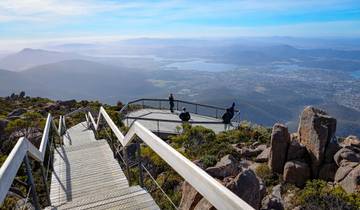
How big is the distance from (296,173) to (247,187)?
531 centimetres

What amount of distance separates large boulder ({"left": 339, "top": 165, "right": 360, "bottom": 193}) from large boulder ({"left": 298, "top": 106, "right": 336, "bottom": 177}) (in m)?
1.75

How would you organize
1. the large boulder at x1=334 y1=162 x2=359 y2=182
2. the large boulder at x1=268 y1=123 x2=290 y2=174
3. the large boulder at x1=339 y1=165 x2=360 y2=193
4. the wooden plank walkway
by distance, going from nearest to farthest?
the wooden plank walkway < the large boulder at x1=339 y1=165 x2=360 y2=193 < the large boulder at x1=334 y1=162 x2=359 y2=182 < the large boulder at x1=268 y1=123 x2=290 y2=174

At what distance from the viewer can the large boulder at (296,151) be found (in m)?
11.3

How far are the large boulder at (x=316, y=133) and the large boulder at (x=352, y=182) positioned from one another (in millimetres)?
1750

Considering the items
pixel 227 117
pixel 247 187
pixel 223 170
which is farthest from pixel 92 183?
pixel 227 117

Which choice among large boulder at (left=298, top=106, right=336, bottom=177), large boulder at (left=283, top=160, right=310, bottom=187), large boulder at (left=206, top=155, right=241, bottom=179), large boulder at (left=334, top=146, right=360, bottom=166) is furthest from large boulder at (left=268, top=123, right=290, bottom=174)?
large boulder at (left=206, top=155, right=241, bottom=179)

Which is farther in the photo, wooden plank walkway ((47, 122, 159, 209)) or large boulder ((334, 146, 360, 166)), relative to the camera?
large boulder ((334, 146, 360, 166))

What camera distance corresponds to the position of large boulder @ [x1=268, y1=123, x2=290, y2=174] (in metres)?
11.1

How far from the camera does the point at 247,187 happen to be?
5.84 m

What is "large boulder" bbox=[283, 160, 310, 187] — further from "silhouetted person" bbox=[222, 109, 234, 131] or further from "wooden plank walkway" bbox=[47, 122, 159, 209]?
"silhouetted person" bbox=[222, 109, 234, 131]

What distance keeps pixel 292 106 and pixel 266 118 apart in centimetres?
4206

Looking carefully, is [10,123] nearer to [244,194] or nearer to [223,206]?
[244,194]

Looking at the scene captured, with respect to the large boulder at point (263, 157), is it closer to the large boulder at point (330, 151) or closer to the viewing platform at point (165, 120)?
the large boulder at point (330, 151)

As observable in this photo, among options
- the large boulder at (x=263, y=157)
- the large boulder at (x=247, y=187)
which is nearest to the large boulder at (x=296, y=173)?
the large boulder at (x=263, y=157)
